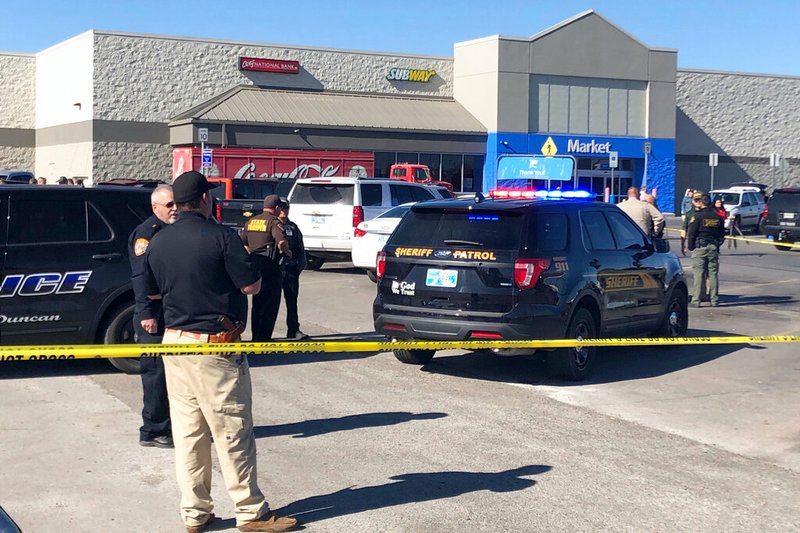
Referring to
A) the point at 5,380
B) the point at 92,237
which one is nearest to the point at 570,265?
the point at 92,237

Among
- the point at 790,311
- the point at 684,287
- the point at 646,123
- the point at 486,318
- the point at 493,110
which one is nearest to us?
the point at 486,318

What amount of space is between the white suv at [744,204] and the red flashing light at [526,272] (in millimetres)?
29317

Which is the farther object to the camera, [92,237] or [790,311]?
[790,311]

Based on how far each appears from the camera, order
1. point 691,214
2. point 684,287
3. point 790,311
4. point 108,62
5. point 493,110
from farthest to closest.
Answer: point 493,110 < point 108,62 < point 691,214 < point 790,311 < point 684,287

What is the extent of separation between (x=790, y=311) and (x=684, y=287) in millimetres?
4416

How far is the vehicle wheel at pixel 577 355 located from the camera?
9.55 metres

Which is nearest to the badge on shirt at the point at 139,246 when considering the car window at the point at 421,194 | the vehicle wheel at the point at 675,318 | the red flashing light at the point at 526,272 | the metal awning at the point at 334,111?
the red flashing light at the point at 526,272

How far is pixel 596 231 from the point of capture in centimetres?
1036

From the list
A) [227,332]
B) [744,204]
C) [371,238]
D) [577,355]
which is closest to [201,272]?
[227,332]

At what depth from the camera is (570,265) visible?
31.4 ft

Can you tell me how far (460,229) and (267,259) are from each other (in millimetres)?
2642

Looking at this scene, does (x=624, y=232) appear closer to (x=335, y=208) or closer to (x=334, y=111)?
(x=335, y=208)

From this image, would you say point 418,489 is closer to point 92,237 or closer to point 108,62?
point 92,237

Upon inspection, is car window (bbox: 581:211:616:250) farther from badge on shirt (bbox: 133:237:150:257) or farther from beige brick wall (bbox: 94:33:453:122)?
beige brick wall (bbox: 94:33:453:122)
